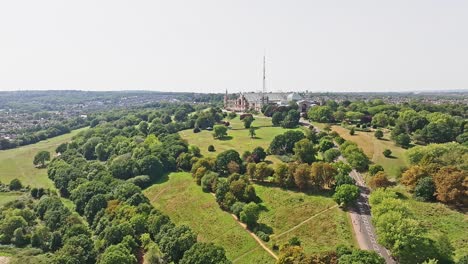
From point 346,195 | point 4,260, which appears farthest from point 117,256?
point 346,195

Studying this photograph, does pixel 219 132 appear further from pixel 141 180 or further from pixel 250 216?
pixel 250 216

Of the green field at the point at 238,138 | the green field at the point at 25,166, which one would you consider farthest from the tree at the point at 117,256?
the green field at the point at 25,166

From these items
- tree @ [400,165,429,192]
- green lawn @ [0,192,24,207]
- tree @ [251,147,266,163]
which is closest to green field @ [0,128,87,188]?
green lawn @ [0,192,24,207]

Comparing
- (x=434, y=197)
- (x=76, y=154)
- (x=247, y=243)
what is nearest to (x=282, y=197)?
(x=247, y=243)

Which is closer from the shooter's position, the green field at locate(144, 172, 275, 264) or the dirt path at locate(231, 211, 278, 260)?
the dirt path at locate(231, 211, 278, 260)

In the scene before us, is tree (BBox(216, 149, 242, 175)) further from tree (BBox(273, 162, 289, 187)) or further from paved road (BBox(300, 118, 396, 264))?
paved road (BBox(300, 118, 396, 264))

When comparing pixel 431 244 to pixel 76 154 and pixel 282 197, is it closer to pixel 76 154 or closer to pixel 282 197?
pixel 282 197
